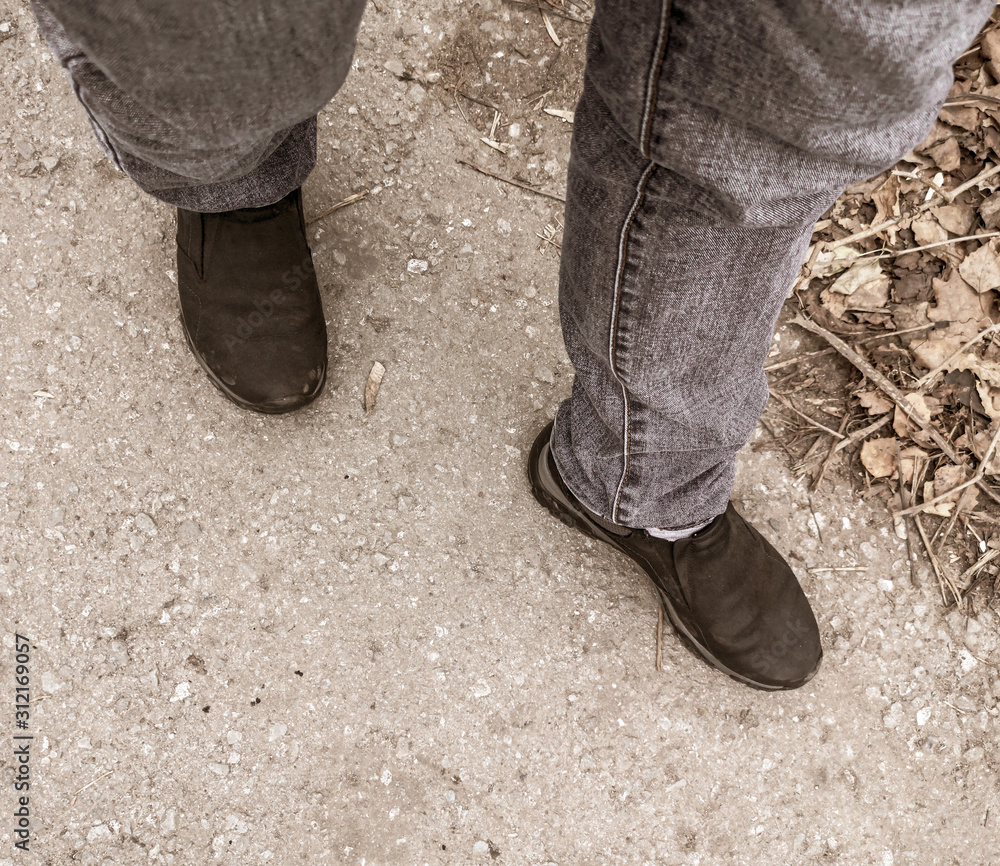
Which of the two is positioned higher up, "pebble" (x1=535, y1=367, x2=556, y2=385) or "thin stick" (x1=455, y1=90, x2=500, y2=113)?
"thin stick" (x1=455, y1=90, x2=500, y2=113)

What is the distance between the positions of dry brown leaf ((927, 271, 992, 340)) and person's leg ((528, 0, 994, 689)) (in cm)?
76

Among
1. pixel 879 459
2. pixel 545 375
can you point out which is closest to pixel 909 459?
pixel 879 459

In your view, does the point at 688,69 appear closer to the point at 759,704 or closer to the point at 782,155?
the point at 782,155

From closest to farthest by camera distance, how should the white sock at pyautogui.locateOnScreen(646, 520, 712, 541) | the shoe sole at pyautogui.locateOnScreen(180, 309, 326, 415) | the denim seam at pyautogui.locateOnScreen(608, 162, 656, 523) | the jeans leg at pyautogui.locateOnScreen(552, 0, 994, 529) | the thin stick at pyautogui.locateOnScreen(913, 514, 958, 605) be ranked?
the jeans leg at pyautogui.locateOnScreen(552, 0, 994, 529)
the denim seam at pyautogui.locateOnScreen(608, 162, 656, 523)
the white sock at pyautogui.locateOnScreen(646, 520, 712, 541)
the shoe sole at pyautogui.locateOnScreen(180, 309, 326, 415)
the thin stick at pyautogui.locateOnScreen(913, 514, 958, 605)

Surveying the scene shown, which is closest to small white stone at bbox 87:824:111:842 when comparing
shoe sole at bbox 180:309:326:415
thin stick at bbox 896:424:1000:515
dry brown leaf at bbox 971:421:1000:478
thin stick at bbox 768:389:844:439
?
shoe sole at bbox 180:309:326:415

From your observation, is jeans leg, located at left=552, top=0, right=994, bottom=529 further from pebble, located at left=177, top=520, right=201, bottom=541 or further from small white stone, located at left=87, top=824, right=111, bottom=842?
small white stone, located at left=87, top=824, right=111, bottom=842

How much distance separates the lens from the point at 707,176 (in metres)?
0.65

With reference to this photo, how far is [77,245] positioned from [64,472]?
49 centimetres

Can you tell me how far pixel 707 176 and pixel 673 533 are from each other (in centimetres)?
81

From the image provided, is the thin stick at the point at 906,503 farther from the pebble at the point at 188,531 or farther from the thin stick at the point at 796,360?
the pebble at the point at 188,531

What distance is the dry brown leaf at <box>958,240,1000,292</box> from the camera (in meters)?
1.58

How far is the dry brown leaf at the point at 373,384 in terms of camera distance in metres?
1.53

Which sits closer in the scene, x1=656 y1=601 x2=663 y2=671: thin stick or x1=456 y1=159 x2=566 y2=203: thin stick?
x1=656 y1=601 x2=663 y2=671: thin stick

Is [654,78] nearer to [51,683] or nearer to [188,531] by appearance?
[188,531]
